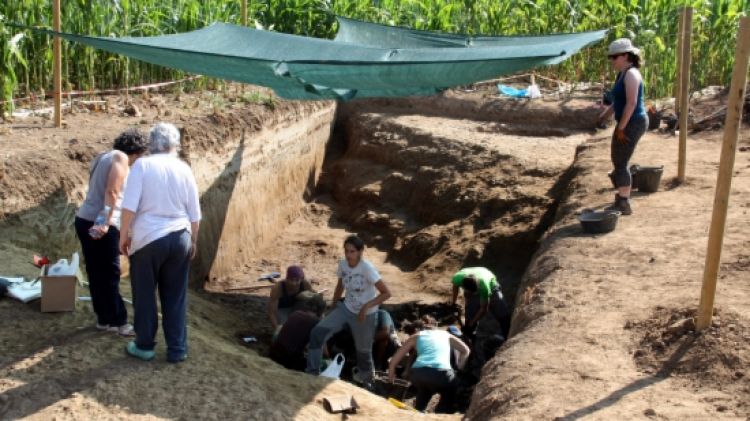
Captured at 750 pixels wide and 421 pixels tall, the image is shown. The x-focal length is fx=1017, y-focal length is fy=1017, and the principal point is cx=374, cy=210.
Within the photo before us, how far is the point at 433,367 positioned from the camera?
9.16m

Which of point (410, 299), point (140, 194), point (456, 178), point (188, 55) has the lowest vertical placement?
point (410, 299)

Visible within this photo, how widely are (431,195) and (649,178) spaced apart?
434cm

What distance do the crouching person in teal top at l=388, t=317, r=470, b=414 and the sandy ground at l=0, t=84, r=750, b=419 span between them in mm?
823

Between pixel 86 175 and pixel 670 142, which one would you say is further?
pixel 670 142

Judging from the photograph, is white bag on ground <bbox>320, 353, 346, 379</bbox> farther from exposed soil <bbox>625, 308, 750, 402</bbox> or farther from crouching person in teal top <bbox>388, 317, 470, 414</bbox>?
exposed soil <bbox>625, 308, 750, 402</bbox>

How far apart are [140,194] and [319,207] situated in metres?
9.47

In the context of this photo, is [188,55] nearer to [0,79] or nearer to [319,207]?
[0,79]

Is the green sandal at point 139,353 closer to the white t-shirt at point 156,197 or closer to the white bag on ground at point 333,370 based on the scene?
the white t-shirt at point 156,197

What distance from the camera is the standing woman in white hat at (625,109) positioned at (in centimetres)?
1013

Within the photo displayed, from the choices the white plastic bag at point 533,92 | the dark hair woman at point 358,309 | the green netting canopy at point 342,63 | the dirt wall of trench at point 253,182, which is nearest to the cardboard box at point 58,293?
the dark hair woman at point 358,309

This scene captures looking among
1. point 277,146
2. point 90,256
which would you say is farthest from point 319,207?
point 90,256

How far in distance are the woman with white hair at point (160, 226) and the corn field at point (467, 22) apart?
7282 mm

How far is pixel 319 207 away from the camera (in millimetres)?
16266

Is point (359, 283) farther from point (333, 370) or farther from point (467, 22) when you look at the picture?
point (467, 22)
